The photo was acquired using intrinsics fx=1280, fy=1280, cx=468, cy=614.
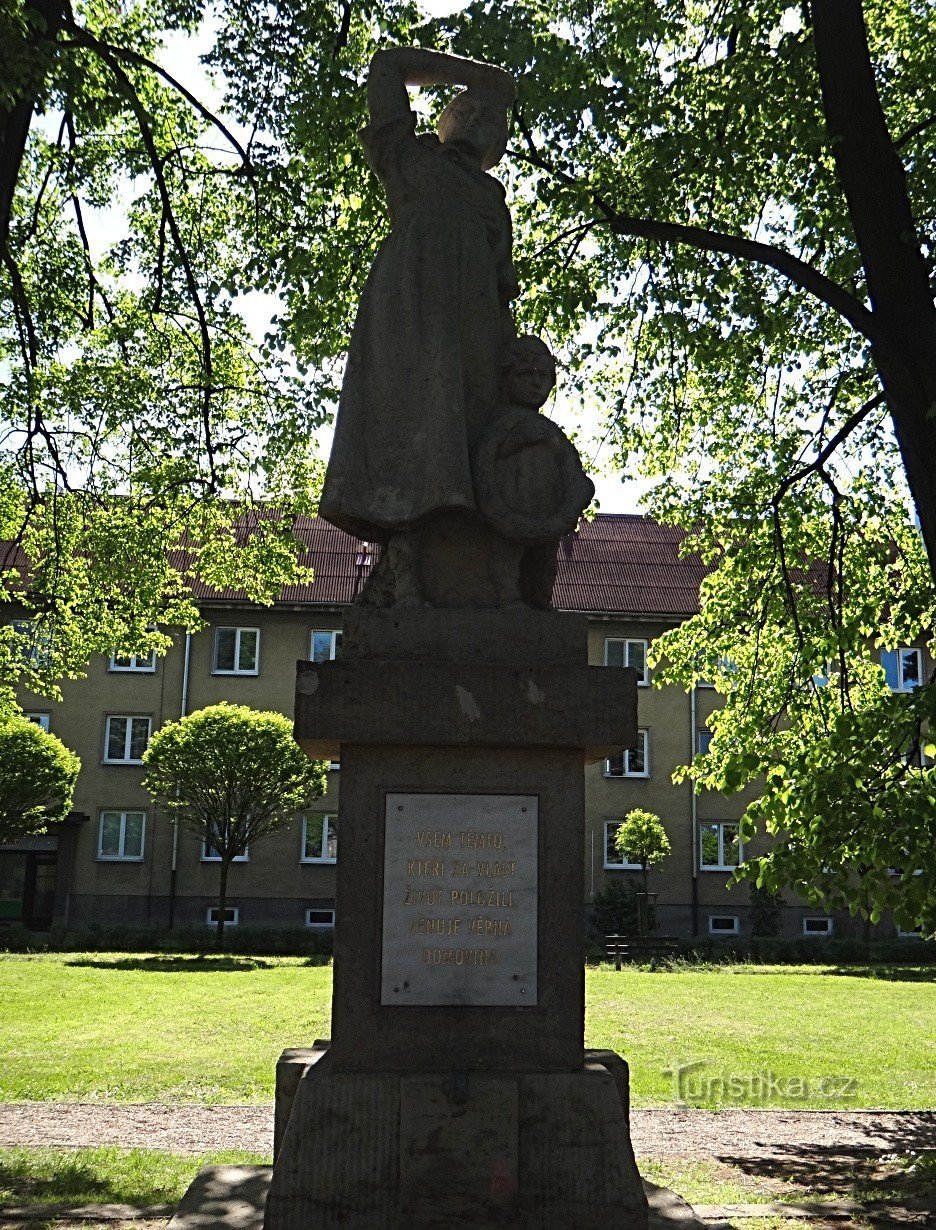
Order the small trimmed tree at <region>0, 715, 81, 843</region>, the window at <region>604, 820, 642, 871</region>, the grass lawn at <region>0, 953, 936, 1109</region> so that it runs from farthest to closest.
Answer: the window at <region>604, 820, 642, 871</region> → the small trimmed tree at <region>0, 715, 81, 843</region> → the grass lawn at <region>0, 953, 936, 1109</region>

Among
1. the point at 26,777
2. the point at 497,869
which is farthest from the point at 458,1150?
the point at 26,777

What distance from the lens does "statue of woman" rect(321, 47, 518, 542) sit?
5652 mm

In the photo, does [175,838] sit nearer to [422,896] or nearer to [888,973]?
[888,973]

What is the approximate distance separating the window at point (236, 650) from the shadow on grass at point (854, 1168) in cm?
3012

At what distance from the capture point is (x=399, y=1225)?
477 cm

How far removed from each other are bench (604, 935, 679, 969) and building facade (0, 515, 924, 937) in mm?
6580

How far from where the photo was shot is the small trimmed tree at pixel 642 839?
3338 cm

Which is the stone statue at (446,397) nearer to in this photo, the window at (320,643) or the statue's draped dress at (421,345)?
the statue's draped dress at (421,345)

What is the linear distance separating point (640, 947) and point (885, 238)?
22.5 m

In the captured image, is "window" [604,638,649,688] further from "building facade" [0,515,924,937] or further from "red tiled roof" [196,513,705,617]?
"red tiled roof" [196,513,705,617]

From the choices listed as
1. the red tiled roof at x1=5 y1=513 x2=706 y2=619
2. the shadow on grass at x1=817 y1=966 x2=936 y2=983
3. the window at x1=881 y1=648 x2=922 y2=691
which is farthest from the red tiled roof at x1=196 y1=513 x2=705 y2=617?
the shadow on grass at x1=817 y1=966 x2=936 y2=983

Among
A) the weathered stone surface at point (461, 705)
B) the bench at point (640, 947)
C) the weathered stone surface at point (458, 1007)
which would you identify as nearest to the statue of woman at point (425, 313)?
the weathered stone surface at point (461, 705)

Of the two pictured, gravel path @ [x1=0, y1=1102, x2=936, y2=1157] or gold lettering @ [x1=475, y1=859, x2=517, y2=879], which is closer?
gold lettering @ [x1=475, y1=859, x2=517, y2=879]

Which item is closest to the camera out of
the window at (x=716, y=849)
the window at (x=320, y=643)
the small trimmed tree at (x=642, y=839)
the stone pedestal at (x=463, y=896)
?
the stone pedestal at (x=463, y=896)
